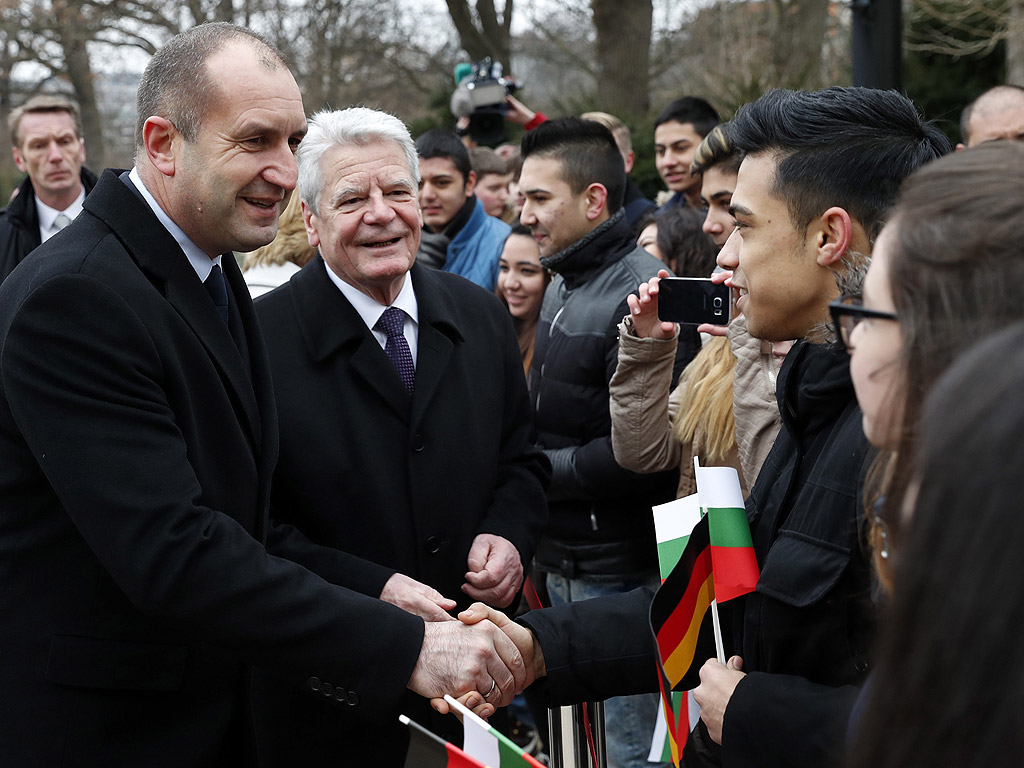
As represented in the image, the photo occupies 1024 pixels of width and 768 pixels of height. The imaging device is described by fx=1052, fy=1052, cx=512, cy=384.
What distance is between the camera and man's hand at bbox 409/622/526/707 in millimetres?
2260

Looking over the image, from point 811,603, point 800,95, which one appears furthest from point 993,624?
point 800,95

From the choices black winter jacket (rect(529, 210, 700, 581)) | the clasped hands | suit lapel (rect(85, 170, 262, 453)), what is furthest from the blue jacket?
suit lapel (rect(85, 170, 262, 453))

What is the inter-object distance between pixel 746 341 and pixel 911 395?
1.85 metres

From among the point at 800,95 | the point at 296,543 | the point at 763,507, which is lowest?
the point at 296,543

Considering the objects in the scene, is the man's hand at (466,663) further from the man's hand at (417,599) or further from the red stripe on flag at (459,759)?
the red stripe on flag at (459,759)

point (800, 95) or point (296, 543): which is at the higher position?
point (800, 95)

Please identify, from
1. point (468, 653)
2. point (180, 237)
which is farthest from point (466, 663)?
point (180, 237)

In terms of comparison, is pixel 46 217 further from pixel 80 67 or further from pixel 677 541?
pixel 80 67

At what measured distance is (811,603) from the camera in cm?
172

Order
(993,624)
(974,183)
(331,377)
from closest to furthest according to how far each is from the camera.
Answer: (993,624) < (974,183) < (331,377)

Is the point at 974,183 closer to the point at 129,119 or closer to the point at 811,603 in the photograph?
the point at 811,603

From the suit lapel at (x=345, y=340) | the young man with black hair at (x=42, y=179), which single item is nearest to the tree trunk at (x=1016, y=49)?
the young man with black hair at (x=42, y=179)

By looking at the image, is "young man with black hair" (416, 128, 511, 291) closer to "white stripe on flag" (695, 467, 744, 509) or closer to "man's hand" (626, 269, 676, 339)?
"man's hand" (626, 269, 676, 339)

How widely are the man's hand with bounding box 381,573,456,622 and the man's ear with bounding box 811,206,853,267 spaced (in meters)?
1.16
